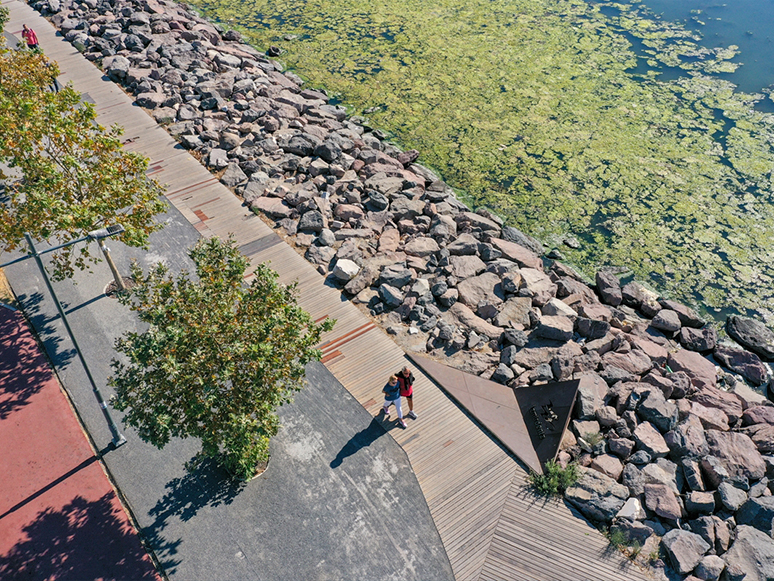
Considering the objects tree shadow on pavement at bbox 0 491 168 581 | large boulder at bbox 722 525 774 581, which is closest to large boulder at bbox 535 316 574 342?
large boulder at bbox 722 525 774 581

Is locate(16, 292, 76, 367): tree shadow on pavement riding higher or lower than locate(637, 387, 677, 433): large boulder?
higher

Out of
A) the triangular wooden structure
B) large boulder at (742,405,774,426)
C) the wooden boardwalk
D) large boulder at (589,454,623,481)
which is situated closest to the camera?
the wooden boardwalk

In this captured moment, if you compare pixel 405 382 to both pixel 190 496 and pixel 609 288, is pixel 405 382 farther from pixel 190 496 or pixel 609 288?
pixel 609 288

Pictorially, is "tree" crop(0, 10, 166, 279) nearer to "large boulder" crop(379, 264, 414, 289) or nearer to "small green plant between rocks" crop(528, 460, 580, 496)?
"large boulder" crop(379, 264, 414, 289)

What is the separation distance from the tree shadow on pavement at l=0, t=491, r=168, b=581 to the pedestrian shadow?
328cm

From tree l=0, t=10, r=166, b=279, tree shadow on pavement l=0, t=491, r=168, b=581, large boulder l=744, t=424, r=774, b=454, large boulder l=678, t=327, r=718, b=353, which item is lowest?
large boulder l=678, t=327, r=718, b=353

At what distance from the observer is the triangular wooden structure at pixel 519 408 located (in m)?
10.6

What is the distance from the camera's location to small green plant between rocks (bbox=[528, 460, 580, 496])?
9938mm

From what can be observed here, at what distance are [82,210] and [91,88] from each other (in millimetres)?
14811

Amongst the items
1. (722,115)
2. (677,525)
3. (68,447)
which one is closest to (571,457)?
(677,525)

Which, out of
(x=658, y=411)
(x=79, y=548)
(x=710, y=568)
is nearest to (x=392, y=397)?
(x=658, y=411)

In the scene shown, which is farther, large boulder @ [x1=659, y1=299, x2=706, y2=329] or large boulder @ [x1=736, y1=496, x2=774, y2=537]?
large boulder @ [x1=659, y1=299, x2=706, y2=329]

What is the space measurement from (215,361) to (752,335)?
1400 centimetres

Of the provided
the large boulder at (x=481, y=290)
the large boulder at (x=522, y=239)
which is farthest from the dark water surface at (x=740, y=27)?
the large boulder at (x=481, y=290)
